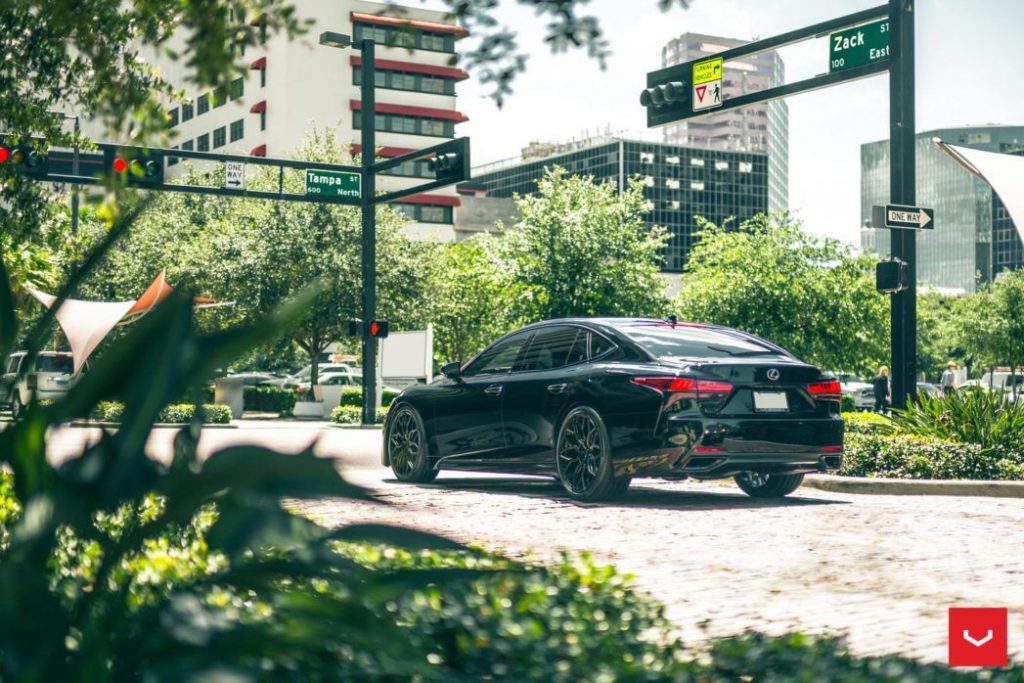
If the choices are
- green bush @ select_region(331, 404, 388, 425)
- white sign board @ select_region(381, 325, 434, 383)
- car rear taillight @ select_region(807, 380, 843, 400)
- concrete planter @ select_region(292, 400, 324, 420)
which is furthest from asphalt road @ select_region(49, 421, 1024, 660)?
concrete planter @ select_region(292, 400, 324, 420)

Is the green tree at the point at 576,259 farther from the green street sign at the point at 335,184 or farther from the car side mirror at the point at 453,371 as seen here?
the car side mirror at the point at 453,371

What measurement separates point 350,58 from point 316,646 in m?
87.8

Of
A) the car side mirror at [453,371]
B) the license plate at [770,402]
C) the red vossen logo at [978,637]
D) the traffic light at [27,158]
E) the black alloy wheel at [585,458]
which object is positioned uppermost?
the traffic light at [27,158]

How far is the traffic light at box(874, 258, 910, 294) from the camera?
13.8m

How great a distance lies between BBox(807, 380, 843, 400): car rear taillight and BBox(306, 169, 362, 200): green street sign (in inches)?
646

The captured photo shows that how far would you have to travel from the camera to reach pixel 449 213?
291 ft

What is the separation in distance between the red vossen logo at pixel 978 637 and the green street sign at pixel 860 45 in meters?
10.2

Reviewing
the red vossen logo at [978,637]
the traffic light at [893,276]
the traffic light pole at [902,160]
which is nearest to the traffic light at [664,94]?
the traffic light pole at [902,160]

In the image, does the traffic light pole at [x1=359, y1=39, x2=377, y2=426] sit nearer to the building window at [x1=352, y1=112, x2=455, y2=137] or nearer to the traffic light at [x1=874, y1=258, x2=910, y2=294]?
the traffic light at [x1=874, y1=258, x2=910, y2=294]

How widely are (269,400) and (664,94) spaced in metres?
23.7

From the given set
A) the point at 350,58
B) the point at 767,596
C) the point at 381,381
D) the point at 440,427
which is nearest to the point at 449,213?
the point at 350,58

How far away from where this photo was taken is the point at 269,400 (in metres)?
38.7

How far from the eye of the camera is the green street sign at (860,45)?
14.2 m

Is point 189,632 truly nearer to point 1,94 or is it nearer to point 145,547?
point 145,547
